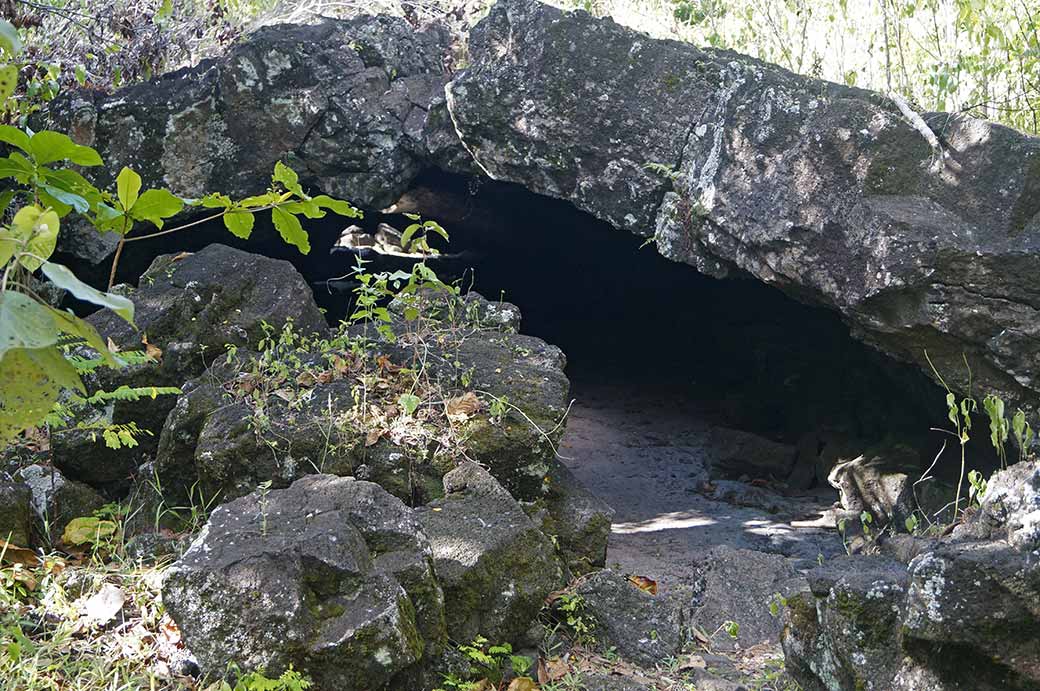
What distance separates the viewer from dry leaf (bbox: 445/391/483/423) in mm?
4363

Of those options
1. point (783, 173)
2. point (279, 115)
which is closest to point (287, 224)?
point (783, 173)

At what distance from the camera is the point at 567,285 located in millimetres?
10773

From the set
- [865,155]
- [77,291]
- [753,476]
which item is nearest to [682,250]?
[865,155]

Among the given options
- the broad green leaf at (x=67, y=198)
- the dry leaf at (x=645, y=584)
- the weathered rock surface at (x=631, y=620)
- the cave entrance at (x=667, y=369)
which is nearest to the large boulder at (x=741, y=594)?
the dry leaf at (x=645, y=584)

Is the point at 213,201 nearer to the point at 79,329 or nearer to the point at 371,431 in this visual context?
the point at 79,329

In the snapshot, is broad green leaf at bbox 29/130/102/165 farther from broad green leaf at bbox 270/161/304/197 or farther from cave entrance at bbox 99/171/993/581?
cave entrance at bbox 99/171/993/581

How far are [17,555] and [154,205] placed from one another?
270cm

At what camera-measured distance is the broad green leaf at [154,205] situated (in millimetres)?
1255

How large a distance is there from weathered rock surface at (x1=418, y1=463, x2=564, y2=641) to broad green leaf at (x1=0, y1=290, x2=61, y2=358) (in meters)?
2.74

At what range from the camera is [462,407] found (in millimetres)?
4402

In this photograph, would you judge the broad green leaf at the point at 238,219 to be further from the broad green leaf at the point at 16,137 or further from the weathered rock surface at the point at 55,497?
the weathered rock surface at the point at 55,497

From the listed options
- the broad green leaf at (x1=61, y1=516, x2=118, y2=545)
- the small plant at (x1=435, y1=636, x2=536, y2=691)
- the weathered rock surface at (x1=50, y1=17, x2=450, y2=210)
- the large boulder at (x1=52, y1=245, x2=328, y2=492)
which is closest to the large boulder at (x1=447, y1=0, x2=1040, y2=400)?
the weathered rock surface at (x1=50, y1=17, x2=450, y2=210)

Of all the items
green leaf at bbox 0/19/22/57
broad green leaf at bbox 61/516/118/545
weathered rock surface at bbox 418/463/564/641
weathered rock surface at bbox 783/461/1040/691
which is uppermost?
green leaf at bbox 0/19/22/57

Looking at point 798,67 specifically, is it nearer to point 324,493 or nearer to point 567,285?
point 324,493
